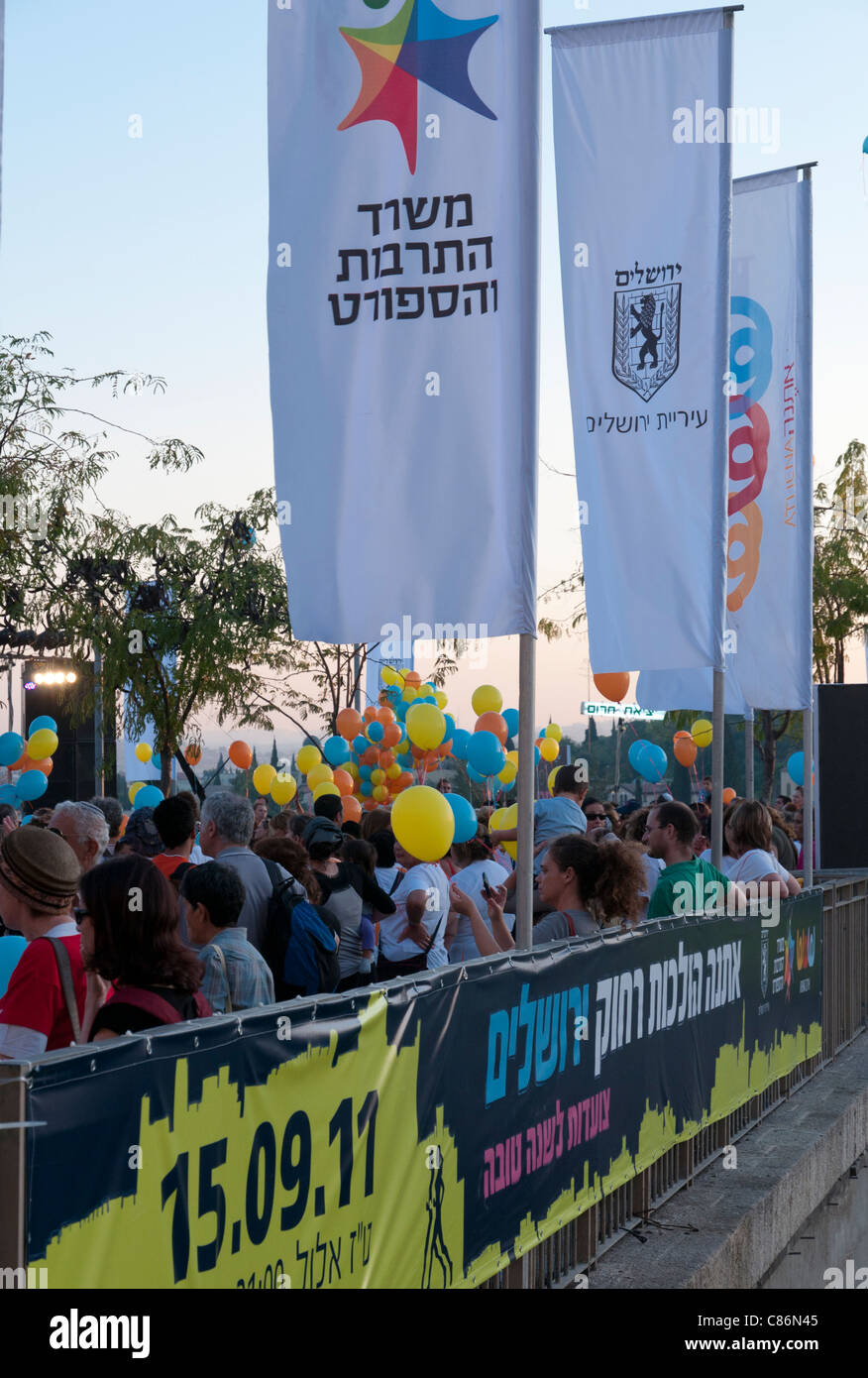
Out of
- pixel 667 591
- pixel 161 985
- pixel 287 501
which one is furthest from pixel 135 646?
pixel 161 985

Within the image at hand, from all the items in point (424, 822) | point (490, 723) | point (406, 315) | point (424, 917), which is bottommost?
point (424, 917)

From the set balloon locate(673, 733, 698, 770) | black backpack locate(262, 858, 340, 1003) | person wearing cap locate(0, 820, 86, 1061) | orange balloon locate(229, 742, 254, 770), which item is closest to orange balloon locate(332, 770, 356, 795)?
orange balloon locate(229, 742, 254, 770)

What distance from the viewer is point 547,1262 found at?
A: 6.12 metres

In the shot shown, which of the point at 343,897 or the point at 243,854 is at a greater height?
the point at 243,854

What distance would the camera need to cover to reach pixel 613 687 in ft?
47.8

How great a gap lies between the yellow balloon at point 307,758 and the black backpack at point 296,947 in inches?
520

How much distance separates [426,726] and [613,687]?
5.93 ft

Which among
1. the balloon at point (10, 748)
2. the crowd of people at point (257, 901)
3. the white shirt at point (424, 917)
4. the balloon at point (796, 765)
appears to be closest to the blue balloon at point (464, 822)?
the crowd of people at point (257, 901)

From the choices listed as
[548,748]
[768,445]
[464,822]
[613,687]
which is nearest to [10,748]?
[613,687]

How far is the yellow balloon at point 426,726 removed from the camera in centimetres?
1463

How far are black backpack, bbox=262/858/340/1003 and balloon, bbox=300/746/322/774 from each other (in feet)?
43.4

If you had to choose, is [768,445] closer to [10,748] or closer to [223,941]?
[223,941]

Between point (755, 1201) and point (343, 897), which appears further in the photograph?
point (755, 1201)
